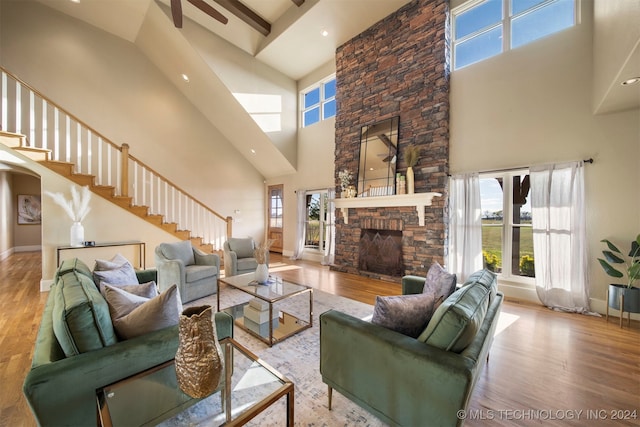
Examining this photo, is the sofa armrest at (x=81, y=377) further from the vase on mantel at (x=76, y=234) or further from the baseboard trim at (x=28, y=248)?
the baseboard trim at (x=28, y=248)

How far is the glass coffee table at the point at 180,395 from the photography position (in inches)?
46.9

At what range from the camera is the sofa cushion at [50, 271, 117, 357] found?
1252 millimetres

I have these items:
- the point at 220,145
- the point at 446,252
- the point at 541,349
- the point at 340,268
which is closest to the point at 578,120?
the point at 446,252

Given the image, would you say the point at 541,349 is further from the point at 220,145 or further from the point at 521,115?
the point at 220,145

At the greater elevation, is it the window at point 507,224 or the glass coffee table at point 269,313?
the window at point 507,224

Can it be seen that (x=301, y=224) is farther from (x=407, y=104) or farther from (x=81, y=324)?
(x=81, y=324)

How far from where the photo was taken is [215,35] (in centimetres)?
579

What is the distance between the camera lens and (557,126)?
355 cm

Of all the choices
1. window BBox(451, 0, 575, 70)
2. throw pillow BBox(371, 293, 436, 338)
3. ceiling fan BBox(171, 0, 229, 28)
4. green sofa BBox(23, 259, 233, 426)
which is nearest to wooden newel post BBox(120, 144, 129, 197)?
ceiling fan BBox(171, 0, 229, 28)

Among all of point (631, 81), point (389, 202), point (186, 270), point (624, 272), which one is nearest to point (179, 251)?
point (186, 270)

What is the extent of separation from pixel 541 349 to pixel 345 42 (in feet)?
21.0

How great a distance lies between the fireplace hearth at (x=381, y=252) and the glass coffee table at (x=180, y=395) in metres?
3.94

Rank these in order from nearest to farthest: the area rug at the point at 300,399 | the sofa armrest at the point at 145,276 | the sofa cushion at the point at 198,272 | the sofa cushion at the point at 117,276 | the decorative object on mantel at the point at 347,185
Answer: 1. the area rug at the point at 300,399
2. the sofa cushion at the point at 117,276
3. the sofa armrest at the point at 145,276
4. the sofa cushion at the point at 198,272
5. the decorative object on mantel at the point at 347,185

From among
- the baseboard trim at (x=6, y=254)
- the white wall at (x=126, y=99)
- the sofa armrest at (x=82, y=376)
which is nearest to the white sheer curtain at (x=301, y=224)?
the white wall at (x=126, y=99)
